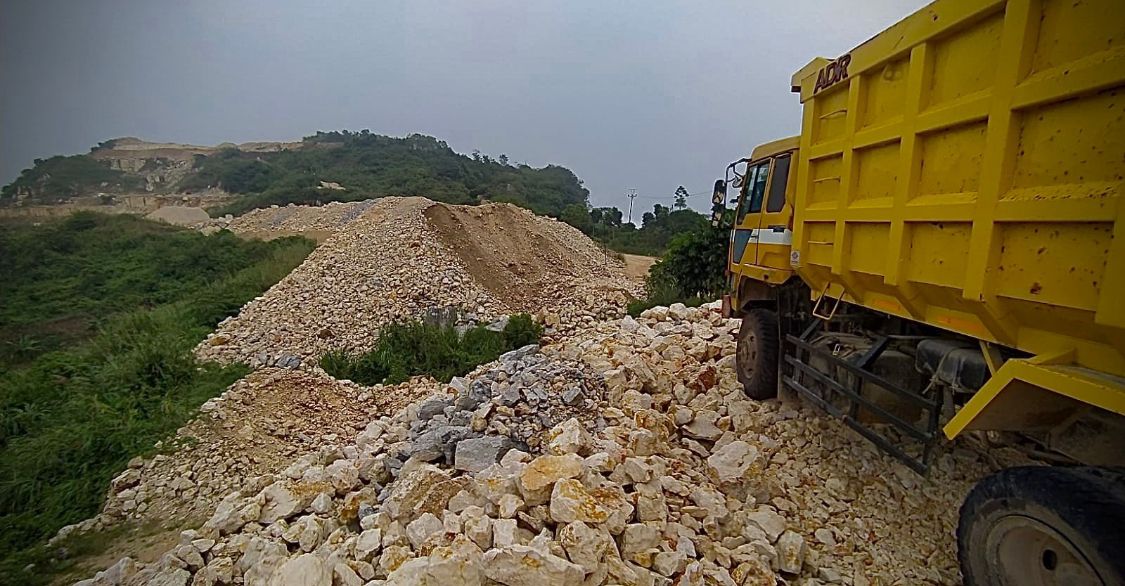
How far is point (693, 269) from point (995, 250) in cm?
1022

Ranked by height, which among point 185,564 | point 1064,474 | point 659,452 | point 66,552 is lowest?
point 66,552

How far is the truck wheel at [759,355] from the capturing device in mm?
4805

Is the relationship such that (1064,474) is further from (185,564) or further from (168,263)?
(168,263)

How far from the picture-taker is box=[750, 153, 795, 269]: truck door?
14.2 feet

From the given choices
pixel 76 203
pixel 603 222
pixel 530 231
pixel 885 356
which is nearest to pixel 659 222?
pixel 603 222

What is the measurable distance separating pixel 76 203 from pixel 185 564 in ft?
155

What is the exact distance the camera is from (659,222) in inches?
1336

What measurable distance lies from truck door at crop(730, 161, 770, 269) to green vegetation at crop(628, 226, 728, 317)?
6.05 m

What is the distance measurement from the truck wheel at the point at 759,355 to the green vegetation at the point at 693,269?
20.3ft

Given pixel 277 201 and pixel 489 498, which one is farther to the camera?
pixel 277 201

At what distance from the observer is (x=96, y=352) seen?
9.20m

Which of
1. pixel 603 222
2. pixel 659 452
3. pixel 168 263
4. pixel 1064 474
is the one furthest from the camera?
pixel 603 222

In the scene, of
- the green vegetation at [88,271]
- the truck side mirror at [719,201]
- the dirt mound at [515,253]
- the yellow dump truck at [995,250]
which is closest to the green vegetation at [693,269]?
the dirt mound at [515,253]

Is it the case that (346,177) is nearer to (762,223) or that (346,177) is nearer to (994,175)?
(762,223)
